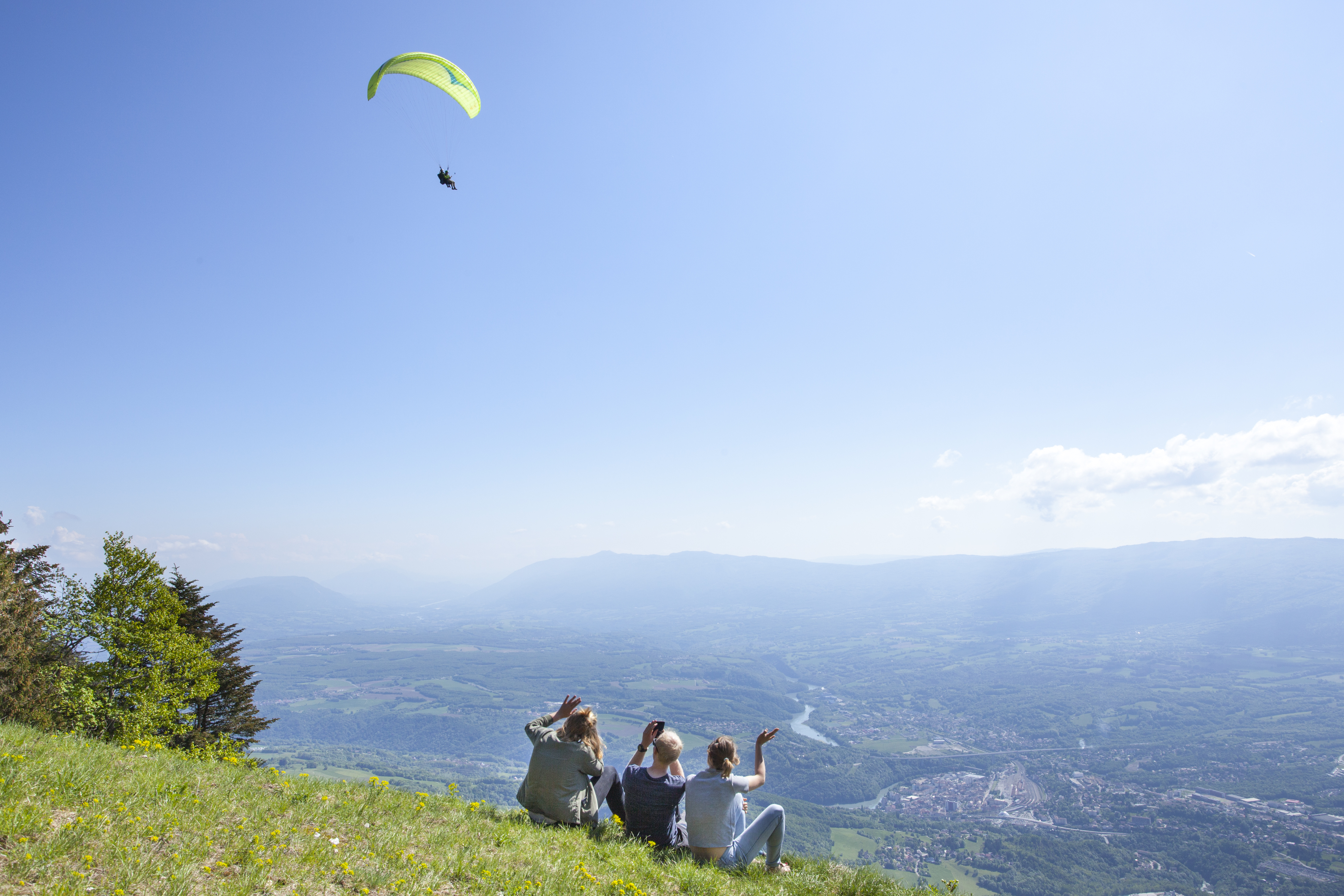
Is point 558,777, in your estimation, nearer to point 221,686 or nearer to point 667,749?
point 667,749

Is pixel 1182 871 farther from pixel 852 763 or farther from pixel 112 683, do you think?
pixel 112 683

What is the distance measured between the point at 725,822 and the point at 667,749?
104cm

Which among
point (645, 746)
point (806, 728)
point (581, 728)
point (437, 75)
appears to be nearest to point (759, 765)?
point (645, 746)

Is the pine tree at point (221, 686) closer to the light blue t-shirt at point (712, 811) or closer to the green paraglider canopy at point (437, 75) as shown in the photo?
the green paraglider canopy at point (437, 75)

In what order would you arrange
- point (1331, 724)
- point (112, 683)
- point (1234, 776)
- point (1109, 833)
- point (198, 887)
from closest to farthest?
point (198, 887) < point (112, 683) < point (1109, 833) < point (1234, 776) < point (1331, 724)

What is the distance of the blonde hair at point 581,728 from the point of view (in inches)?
274

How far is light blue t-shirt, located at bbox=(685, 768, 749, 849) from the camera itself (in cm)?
647

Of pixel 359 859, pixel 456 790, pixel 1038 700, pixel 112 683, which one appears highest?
pixel 359 859

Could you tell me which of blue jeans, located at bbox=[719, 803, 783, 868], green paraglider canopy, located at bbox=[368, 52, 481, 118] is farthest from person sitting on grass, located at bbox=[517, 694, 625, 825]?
green paraglider canopy, located at bbox=[368, 52, 481, 118]

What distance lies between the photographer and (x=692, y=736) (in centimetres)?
13788

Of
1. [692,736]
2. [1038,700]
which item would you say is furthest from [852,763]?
[1038,700]

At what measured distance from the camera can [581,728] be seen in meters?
7.00

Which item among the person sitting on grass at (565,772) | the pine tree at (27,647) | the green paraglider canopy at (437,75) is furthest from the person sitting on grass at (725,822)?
the pine tree at (27,647)

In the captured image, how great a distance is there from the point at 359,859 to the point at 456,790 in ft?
12.1
